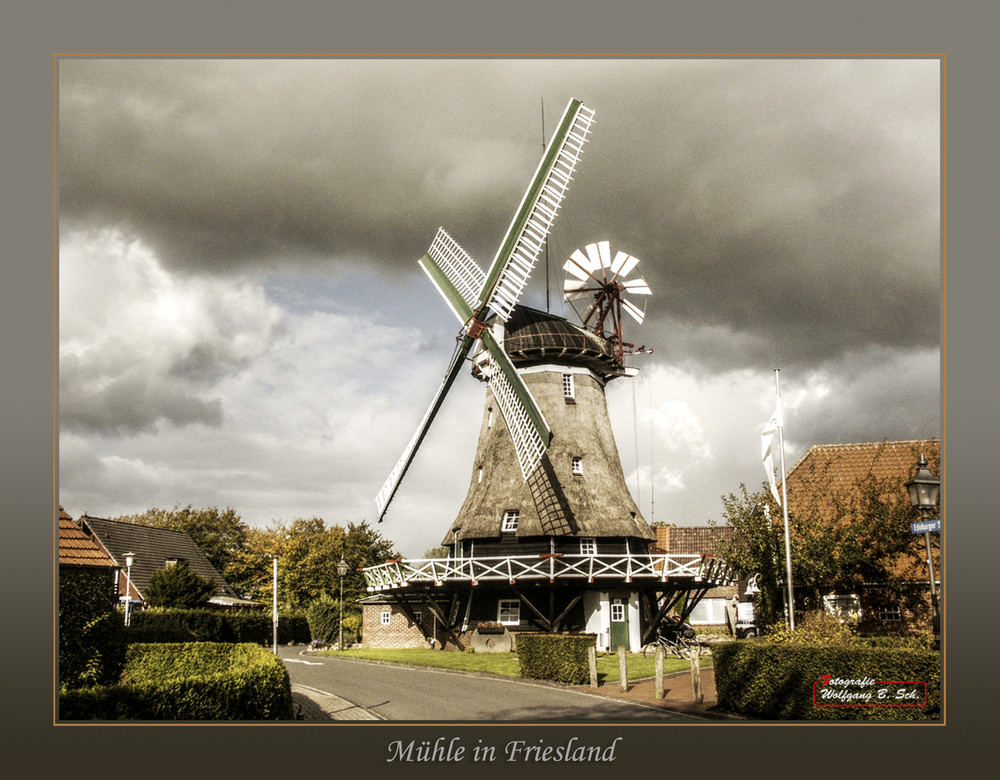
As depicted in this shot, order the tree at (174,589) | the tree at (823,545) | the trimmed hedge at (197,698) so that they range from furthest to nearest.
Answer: the tree at (174,589) → the tree at (823,545) → the trimmed hedge at (197,698)

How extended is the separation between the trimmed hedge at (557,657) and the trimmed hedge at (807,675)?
157 inches

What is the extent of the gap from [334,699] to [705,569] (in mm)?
11627

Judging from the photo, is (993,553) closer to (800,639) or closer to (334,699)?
(800,639)

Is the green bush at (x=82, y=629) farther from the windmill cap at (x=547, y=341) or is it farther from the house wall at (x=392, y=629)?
the house wall at (x=392, y=629)

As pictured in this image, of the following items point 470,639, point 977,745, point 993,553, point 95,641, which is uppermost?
point 993,553

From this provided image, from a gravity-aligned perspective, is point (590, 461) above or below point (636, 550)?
above

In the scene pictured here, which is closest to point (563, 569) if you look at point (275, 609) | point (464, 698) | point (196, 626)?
point (275, 609)

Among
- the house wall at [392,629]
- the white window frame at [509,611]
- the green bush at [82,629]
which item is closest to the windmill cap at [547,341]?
the white window frame at [509,611]

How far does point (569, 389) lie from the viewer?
1008 inches

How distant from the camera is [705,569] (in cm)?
2336

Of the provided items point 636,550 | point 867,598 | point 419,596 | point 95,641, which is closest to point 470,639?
point 419,596

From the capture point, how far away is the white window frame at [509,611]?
2467 centimetres

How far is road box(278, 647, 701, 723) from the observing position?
13297mm

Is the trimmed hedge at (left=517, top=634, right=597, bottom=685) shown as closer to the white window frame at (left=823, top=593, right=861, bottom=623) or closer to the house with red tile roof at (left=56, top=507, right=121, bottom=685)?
the white window frame at (left=823, top=593, right=861, bottom=623)
